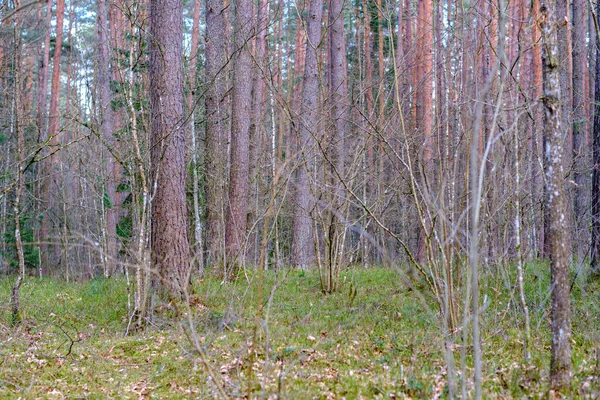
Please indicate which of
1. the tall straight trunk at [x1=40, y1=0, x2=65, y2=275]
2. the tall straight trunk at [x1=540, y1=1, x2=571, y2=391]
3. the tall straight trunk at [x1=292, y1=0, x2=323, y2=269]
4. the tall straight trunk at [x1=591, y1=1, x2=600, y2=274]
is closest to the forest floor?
the tall straight trunk at [x1=540, y1=1, x2=571, y2=391]

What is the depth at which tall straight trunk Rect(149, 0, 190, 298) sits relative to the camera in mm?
8344

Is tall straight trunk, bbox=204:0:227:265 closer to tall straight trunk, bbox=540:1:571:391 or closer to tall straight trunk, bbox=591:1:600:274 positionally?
tall straight trunk, bbox=591:1:600:274

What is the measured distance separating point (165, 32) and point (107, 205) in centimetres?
803

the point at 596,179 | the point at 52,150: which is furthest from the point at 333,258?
the point at 52,150

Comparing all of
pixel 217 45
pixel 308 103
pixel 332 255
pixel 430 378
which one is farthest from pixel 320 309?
pixel 217 45

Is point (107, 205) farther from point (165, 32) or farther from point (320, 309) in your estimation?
point (320, 309)

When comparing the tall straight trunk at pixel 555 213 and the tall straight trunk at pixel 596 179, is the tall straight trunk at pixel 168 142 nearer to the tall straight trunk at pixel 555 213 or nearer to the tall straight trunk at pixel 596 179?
the tall straight trunk at pixel 555 213

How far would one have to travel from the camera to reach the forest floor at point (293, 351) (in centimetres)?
486

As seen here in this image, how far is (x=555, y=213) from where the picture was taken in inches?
161

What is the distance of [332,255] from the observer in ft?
31.3

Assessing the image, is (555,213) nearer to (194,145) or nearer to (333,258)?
(333,258)

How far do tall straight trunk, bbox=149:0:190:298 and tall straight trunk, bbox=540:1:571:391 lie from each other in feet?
17.8

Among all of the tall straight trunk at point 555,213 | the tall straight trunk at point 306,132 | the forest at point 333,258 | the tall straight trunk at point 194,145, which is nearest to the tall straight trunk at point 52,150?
the tall straight trunk at point 194,145

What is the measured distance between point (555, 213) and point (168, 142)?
18.6 ft
